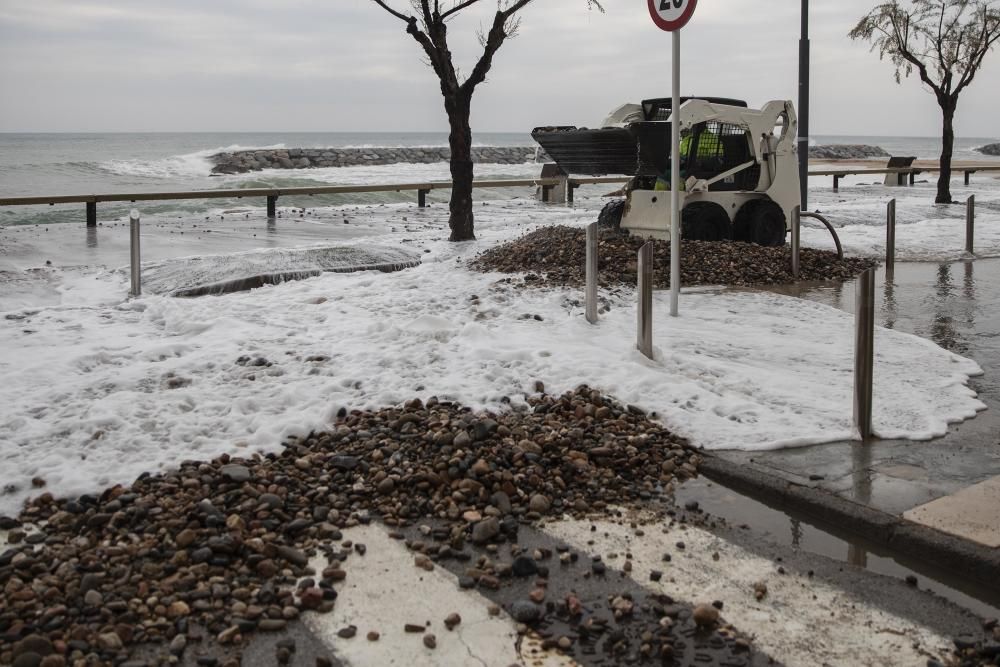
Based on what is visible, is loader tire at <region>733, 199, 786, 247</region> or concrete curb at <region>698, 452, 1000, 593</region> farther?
loader tire at <region>733, 199, 786, 247</region>

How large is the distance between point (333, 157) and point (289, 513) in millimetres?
54142

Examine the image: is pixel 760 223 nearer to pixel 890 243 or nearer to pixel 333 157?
pixel 890 243

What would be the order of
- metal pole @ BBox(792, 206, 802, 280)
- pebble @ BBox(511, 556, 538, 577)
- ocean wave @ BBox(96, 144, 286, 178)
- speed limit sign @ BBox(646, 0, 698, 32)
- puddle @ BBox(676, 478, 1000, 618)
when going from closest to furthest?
puddle @ BBox(676, 478, 1000, 618) → pebble @ BBox(511, 556, 538, 577) → speed limit sign @ BBox(646, 0, 698, 32) → metal pole @ BBox(792, 206, 802, 280) → ocean wave @ BBox(96, 144, 286, 178)

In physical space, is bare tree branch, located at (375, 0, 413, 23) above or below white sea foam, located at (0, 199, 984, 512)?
above

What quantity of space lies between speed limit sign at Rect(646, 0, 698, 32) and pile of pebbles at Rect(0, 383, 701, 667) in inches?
142

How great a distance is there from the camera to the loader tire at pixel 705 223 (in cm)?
1255

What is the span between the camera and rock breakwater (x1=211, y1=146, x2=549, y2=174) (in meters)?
53.1

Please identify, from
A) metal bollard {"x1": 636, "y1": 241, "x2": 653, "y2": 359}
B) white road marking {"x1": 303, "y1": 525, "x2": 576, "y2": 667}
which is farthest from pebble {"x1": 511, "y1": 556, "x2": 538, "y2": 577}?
metal bollard {"x1": 636, "y1": 241, "x2": 653, "y2": 359}

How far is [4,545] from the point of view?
13.3 feet

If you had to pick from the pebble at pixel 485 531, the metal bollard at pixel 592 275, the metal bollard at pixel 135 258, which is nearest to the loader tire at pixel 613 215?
the metal bollard at pixel 592 275

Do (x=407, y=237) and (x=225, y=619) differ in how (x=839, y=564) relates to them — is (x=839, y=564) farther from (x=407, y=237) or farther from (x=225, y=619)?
(x=407, y=237)

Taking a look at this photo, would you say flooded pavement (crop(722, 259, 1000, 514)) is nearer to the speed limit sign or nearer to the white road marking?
the white road marking

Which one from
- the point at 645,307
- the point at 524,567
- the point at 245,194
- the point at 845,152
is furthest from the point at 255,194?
the point at 845,152

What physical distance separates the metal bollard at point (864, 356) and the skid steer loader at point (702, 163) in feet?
23.3
